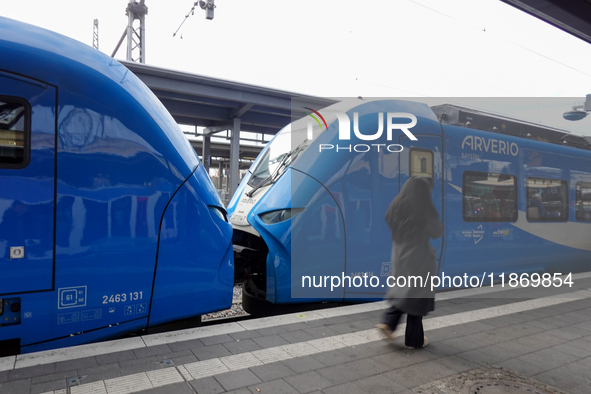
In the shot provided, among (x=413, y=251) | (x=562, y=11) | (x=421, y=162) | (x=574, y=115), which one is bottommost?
(x=413, y=251)

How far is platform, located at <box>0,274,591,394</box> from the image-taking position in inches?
123

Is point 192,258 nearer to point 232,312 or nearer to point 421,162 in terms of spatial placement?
point 232,312

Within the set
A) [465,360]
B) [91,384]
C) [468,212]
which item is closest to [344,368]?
[465,360]

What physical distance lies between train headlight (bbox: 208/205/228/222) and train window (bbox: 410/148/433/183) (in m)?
2.72

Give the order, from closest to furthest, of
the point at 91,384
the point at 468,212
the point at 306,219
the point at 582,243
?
the point at 91,384 < the point at 306,219 < the point at 468,212 < the point at 582,243

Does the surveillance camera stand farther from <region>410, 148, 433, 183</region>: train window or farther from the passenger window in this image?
the passenger window

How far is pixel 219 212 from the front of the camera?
4.41 m

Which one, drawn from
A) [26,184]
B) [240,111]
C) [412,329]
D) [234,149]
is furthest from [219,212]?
[234,149]

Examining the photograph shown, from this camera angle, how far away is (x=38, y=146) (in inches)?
131

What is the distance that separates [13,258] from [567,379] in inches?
177

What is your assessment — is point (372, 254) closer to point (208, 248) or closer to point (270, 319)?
point (270, 319)

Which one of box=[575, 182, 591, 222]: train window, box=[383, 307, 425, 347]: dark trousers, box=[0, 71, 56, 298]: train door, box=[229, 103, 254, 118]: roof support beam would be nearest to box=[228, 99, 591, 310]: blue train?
box=[575, 182, 591, 222]: train window

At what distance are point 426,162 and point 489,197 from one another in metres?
1.58

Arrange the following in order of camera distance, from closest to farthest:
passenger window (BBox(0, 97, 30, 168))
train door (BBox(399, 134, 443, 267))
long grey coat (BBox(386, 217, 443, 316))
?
passenger window (BBox(0, 97, 30, 168)) < long grey coat (BBox(386, 217, 443, 316)) < train door (BBox(399, 134, 443, 267))
